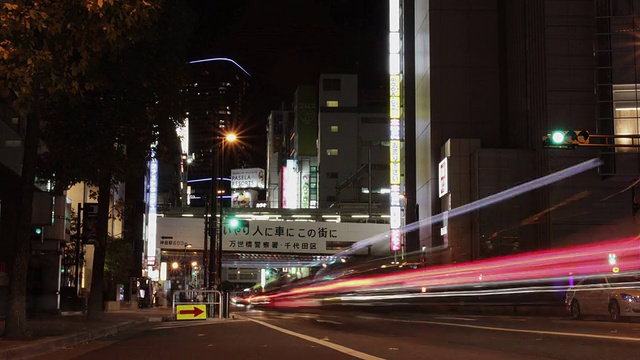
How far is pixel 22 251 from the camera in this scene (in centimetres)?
1581

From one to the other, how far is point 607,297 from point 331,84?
88.6 metres

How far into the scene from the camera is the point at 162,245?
228ft

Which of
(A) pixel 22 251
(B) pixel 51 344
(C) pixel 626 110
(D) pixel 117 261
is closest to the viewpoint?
(B) pixel 51 344

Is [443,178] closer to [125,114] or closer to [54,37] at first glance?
[125,114]

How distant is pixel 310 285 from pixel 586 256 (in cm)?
1829

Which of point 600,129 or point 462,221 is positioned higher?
point 600,129

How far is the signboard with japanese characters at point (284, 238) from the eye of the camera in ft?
218

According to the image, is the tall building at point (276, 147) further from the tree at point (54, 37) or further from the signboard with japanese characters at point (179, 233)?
the tree at point (54, 37)

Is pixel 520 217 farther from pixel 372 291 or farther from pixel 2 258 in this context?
pixel 2 258

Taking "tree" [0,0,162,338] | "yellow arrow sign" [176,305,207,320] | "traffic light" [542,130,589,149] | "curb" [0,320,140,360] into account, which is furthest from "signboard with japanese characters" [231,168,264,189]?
"tree" [0,0,162,338]

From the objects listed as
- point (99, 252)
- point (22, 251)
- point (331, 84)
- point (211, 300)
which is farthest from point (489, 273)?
point (331, 84)

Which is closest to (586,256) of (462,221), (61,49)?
(462,221)

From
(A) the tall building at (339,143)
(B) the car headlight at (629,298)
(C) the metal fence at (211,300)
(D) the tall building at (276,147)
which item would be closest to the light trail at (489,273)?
(C) the metal fence at (211,300)

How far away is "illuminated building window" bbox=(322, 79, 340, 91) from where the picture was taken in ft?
358
